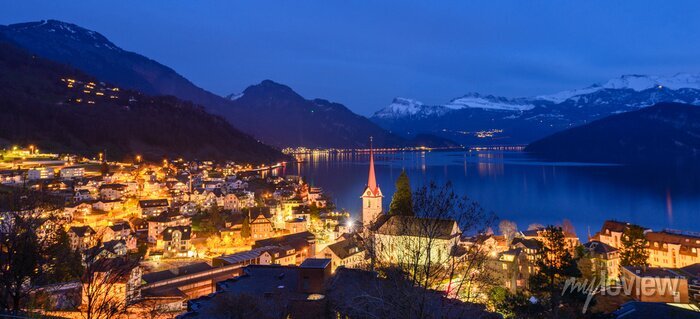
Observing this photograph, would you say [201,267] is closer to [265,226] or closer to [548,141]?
[265,226]

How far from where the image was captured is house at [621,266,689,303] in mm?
16750

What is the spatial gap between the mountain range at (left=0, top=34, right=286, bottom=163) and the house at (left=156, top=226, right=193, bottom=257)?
135ft

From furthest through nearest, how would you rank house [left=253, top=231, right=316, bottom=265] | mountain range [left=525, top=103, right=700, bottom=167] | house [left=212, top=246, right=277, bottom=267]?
mountain range [left=525, top=103, right=700, bottom=167] < house [left=253, top=231, right=316, bottom=265] < house [left=212, top=246, right=277, bottom=267]

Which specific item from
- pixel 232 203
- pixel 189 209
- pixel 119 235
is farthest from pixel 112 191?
pixel 119 235

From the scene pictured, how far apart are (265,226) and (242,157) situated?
67.8 metres

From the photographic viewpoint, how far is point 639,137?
135750 mm

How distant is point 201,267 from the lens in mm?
21391

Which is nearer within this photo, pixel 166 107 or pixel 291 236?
pixel 291 236

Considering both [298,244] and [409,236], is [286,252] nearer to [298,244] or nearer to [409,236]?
[298,244]

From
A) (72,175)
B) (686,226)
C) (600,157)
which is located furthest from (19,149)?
(600,157)

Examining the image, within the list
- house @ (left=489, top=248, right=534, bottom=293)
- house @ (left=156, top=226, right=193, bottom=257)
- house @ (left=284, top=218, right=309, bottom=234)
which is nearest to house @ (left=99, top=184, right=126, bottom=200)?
house @ (left=156, top=226, right=193, bottom=257)

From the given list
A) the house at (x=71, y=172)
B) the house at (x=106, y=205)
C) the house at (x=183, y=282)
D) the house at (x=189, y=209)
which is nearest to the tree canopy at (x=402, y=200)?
the house at (x=183, y=282)

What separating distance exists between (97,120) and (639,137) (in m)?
140

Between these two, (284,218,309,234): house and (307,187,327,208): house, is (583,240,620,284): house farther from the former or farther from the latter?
(307,187,327,208): house
